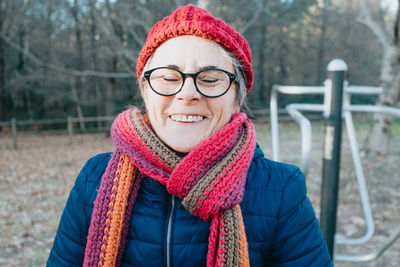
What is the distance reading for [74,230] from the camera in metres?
1.29

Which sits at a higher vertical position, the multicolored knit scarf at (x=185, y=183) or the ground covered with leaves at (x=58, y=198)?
the multicolored knit scarf at (x=185, y=183)

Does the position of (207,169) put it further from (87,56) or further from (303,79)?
(303,79)

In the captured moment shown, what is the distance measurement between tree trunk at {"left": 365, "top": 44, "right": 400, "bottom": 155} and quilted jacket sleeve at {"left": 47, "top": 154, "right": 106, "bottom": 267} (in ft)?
22.6

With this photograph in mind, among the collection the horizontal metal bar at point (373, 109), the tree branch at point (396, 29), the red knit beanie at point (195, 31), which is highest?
the tree branch at point (396, 29)

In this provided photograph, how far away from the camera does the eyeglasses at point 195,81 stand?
3.90 feet

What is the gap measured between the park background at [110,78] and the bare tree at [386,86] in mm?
22

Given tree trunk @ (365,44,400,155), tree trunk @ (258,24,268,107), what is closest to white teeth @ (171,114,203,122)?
tree trunk @ (365,44,400,155)

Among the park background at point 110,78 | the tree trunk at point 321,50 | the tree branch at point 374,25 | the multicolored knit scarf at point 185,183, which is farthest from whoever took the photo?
the tree trunk at point 321,50

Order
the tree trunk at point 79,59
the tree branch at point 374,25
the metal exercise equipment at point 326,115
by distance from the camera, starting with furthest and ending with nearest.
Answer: the tree trunk at point 79,59, the tree branch at point 374,25, the metal exercise equipment at point 326,115

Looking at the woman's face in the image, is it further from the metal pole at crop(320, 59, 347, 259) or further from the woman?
the metal pole at crop(320, 59, 347, 259)

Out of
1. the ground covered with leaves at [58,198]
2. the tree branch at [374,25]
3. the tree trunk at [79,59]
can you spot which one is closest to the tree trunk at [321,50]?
the ground covered with leaves at [58,198]

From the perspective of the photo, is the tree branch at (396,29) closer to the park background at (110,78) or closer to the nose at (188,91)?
the park background at (110,78)

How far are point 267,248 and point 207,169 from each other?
0.38 meters

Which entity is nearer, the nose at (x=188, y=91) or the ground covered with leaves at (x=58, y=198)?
the nose at (x=188, y=91)
